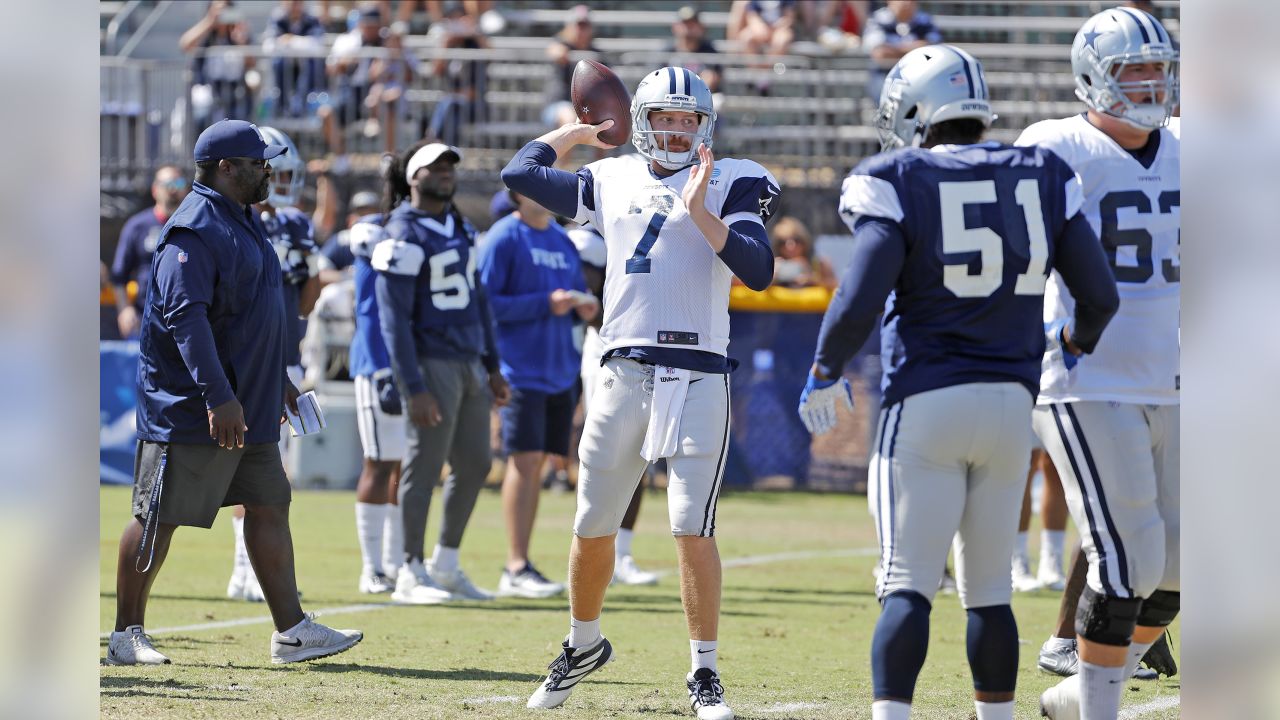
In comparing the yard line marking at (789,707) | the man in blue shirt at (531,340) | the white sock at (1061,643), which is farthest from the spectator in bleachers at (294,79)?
the yard line marking at (789,707)

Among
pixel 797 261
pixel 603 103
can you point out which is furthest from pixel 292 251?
pixel 797 261

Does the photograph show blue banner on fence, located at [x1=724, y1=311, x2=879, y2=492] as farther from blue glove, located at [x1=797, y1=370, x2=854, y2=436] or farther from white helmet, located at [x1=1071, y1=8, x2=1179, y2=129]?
blue glove, located at [x1=797, y1=370, x2=854, y2=436]

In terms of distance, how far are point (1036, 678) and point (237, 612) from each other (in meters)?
3.68

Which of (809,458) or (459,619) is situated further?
(809,458)

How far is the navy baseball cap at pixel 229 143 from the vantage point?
19.7 feet

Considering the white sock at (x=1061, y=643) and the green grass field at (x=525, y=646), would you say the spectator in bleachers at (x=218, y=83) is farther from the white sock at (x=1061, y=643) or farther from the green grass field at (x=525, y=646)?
the white sock at (x=1061, y=643)

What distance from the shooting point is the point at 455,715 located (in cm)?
523

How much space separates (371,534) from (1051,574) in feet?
11.5

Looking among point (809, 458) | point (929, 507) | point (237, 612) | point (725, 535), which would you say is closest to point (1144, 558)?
point (929, 507)

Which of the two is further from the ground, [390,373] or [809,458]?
[390,373]

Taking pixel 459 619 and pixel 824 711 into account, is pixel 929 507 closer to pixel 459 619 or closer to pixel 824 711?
pixel 824 711

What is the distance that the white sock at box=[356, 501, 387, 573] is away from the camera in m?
8.59

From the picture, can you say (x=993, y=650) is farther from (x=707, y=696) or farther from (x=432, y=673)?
(x=432, y=673)

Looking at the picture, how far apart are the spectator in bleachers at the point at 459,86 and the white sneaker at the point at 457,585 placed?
9.36 metres
